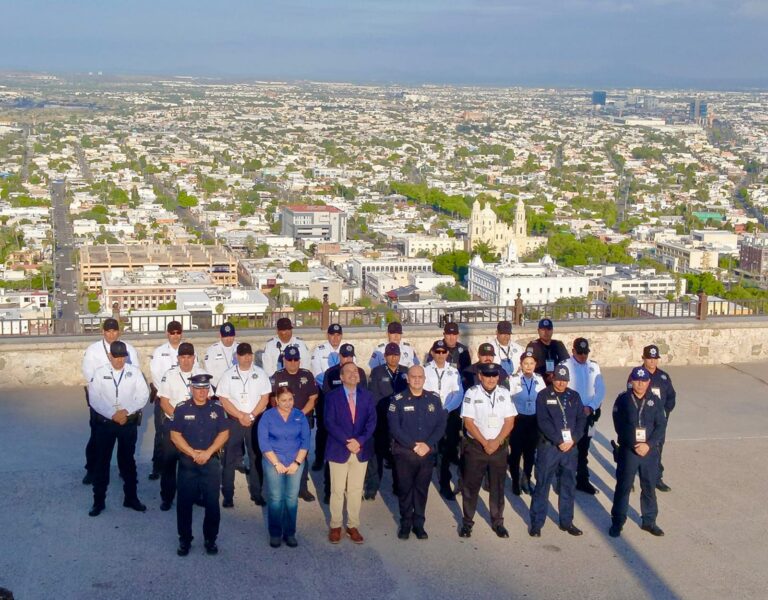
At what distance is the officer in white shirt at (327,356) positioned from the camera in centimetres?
750

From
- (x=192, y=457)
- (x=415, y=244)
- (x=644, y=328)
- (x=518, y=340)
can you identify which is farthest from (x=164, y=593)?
(x=415, y=244)

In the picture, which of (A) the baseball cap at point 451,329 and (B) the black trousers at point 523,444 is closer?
(B) the black trousers at point 523,444

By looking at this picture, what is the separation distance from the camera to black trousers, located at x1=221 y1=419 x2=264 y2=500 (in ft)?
21.8

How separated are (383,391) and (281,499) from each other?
1019mm

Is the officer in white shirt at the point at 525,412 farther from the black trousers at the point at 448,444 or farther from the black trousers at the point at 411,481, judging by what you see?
the black trousers at the point at 411,481

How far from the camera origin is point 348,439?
A: 6.30 metres

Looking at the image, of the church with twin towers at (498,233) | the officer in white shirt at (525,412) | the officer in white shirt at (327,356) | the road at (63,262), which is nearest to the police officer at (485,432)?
the officer in white shirt at (525,412)

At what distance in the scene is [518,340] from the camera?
10.9 metres

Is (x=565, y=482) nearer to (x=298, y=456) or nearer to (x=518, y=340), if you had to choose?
(x=298, y=456)

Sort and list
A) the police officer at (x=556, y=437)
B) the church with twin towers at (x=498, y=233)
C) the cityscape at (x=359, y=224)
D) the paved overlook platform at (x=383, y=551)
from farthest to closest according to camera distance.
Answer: the church with twin towers at (x=498, y=233)
the cityscape at (x=359, y=224)
the police officer at (x=556, y=437)
the paved overlook platform at (x=383, y=551)

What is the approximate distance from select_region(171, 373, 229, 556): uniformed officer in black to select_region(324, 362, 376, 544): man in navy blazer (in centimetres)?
59

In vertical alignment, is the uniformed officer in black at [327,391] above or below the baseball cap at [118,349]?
below

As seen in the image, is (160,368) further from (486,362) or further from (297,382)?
(486,362)

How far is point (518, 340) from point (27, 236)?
6816cm
